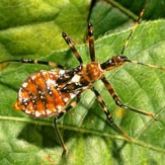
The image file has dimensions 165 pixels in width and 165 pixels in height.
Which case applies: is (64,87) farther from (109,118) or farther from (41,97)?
(109,118)

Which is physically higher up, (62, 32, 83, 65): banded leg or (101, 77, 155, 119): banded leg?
(62, 32, 83, 65): banded leg

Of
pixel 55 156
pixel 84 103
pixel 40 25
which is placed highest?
pixel 40 25

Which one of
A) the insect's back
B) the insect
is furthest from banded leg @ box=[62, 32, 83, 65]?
the insect's back

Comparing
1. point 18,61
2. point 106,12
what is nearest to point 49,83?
point 18,61

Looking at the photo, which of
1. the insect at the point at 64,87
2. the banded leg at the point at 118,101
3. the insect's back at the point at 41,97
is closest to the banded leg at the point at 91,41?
the insect at the point at 64,87

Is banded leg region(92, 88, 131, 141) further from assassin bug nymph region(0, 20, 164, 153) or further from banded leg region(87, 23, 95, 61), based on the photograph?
banded leg region(87, 23, 95, 61)

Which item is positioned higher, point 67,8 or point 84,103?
point 67,8

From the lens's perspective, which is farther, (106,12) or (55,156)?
(106,12)

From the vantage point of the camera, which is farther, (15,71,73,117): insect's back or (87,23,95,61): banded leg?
(87,23,95,61): banded leg

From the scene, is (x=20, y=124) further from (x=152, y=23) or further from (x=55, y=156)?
(x=152, y=23)
